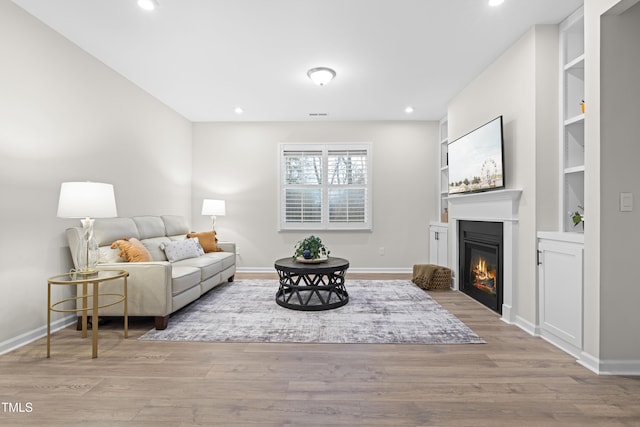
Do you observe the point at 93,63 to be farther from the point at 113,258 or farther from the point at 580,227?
the point at 580,227

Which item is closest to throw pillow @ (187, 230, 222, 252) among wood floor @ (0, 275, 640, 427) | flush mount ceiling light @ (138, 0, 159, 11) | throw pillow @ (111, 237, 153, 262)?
throw pillow @ (111, 237, 153, 262)

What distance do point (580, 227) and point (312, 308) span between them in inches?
103

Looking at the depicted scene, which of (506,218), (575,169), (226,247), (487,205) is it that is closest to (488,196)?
(487,205)

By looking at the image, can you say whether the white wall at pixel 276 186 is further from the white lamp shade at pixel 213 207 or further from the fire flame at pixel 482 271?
the fire flame at pixel 482 271

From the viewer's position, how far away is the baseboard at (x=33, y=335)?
97.0 inches

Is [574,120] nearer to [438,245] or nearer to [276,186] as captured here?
[438,245]

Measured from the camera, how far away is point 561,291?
2543mm

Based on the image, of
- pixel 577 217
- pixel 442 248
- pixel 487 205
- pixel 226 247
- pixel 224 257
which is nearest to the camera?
pixel 577 217

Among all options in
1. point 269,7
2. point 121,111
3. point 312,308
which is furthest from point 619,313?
point 121,111

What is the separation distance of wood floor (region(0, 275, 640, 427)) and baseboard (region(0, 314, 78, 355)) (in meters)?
0.08

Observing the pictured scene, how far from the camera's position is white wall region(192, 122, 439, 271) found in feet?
19.0

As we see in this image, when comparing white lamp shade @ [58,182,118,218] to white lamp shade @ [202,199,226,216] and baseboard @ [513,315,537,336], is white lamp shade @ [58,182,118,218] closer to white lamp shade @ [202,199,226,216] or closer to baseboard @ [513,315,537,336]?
white lamp shade @ [202,199,226,216]

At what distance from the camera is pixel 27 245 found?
2.67 meters

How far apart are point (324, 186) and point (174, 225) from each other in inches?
102
